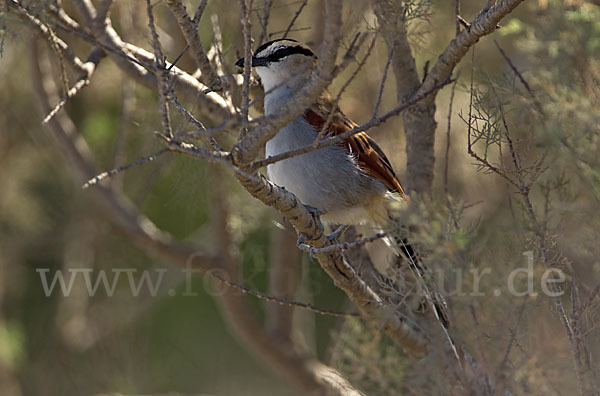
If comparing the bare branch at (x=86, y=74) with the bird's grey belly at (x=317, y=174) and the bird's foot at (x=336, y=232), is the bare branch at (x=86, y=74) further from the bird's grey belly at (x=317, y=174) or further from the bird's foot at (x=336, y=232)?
the bird's foot at (x=336, y=232)

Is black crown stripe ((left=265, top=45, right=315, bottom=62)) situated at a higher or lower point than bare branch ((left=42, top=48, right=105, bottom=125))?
higher

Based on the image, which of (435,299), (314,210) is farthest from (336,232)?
(435,299)

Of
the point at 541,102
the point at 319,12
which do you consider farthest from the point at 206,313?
the point at 541,102

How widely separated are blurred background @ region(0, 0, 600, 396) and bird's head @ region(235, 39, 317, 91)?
0.84ft

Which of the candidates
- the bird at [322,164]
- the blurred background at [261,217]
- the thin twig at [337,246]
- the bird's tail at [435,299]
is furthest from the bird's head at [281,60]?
the bird's tail at [435,299]

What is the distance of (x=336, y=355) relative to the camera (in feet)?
11.7

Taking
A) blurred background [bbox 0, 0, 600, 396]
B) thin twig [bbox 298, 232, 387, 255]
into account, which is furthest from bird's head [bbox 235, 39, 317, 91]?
thin twig [bbox 298, 232, 387, 255]

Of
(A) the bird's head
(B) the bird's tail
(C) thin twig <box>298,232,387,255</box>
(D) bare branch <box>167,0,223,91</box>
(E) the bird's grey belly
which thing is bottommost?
(B) the bird's tail

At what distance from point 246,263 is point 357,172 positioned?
3332 millimetres

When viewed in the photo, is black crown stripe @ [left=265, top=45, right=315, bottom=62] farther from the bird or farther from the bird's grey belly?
the bird's grey belly

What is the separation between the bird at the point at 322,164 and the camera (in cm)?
358

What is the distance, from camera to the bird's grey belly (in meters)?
3.57

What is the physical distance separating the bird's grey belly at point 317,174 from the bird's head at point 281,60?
11.3 inches

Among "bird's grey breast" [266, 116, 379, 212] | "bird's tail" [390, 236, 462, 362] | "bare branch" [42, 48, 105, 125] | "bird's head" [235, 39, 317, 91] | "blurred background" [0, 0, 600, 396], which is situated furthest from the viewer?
"bird's head" [235, 39, 317, 91]
